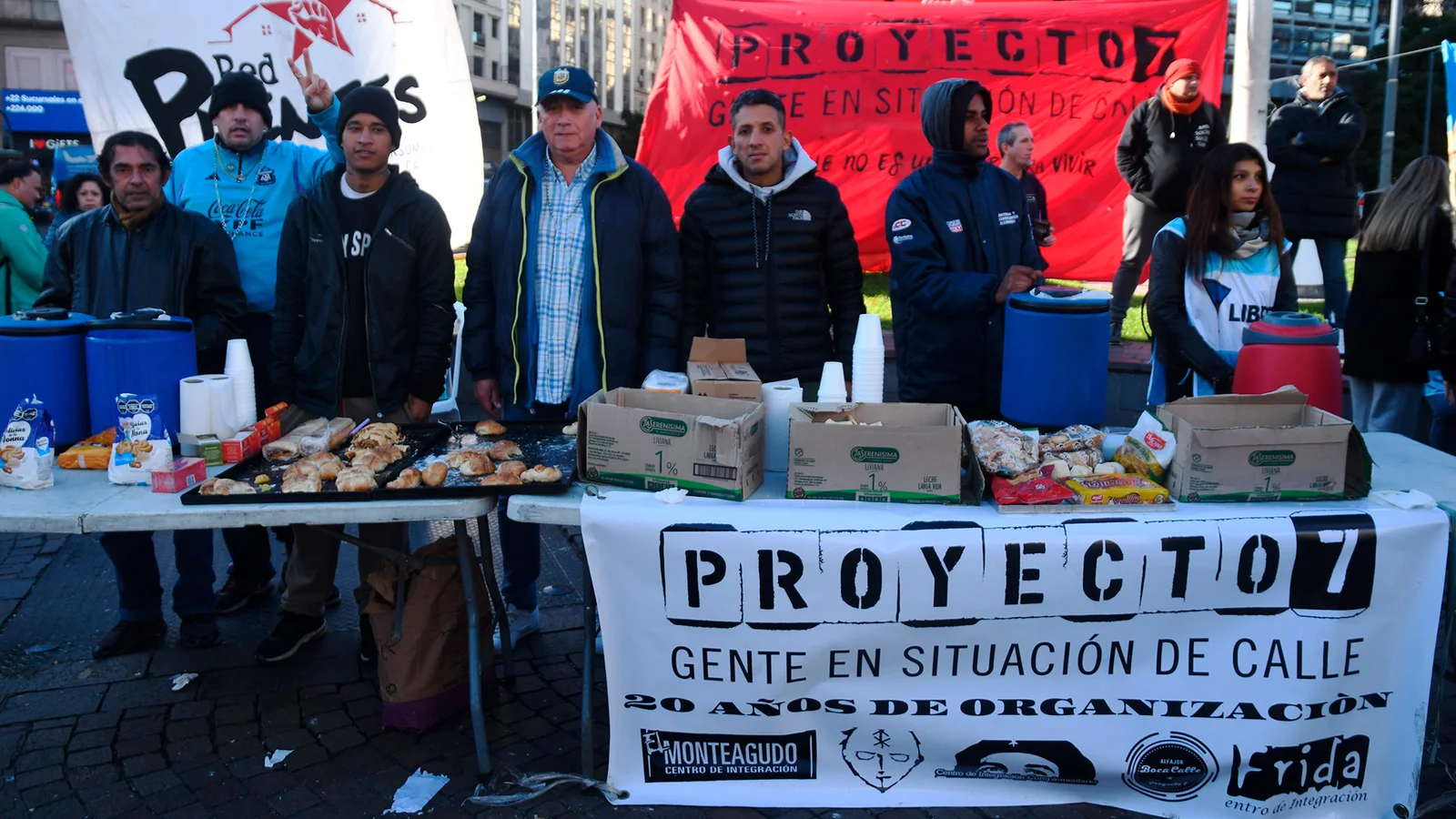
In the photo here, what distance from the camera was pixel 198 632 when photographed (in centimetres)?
386

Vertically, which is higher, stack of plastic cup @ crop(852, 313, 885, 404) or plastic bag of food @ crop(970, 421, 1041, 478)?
stack of plastic cup @ crop(852, 313, 885, 404)

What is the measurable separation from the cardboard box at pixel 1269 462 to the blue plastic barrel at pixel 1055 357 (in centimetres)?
47

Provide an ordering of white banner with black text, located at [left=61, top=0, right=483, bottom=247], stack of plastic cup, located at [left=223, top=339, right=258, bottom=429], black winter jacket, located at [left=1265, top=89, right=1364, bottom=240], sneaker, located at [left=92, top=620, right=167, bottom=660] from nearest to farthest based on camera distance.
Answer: stack of plastic cup, located at [left=223, top=339, right=258, bottom=429] → sneaker, located at [left=92, top=620, right=167, bottom=660] → black winter jacket, located at [left=1265, top=89, right=1364, bottom=240] → white banner with black text, located at [left=61, top=0, right=483, bottom=247]

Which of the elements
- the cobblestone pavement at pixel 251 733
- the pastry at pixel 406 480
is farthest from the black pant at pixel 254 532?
the pastry at pixel 406 480

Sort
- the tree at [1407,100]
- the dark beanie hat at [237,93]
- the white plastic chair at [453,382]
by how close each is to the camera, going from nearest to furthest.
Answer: the dark beanie hat at [237,93], the white plastic chair at [453,382], the tree at [1407,100]

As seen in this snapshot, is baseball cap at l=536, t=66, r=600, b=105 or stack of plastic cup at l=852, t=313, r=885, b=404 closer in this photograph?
stack of plastic cup at l=852, t=313, r=885, b=404

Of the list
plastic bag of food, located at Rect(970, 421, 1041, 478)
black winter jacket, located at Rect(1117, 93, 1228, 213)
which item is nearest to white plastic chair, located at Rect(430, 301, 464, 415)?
plastic bag of food, located at Rect(970, 421, 1041, 478)

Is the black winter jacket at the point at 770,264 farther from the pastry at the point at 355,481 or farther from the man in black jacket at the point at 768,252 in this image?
the pastry at the point at 355,481

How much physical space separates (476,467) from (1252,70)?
300 inches

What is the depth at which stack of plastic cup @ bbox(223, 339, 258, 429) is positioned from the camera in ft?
10.3

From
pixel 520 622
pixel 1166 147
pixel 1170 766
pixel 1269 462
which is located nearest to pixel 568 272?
pixel 520 622

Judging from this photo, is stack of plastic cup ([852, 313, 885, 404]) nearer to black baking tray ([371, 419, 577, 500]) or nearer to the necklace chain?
black baking tray ([371, 419, 577, 500])

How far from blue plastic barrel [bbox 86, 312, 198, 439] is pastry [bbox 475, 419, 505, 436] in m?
0.83

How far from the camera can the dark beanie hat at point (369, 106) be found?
345 cm
